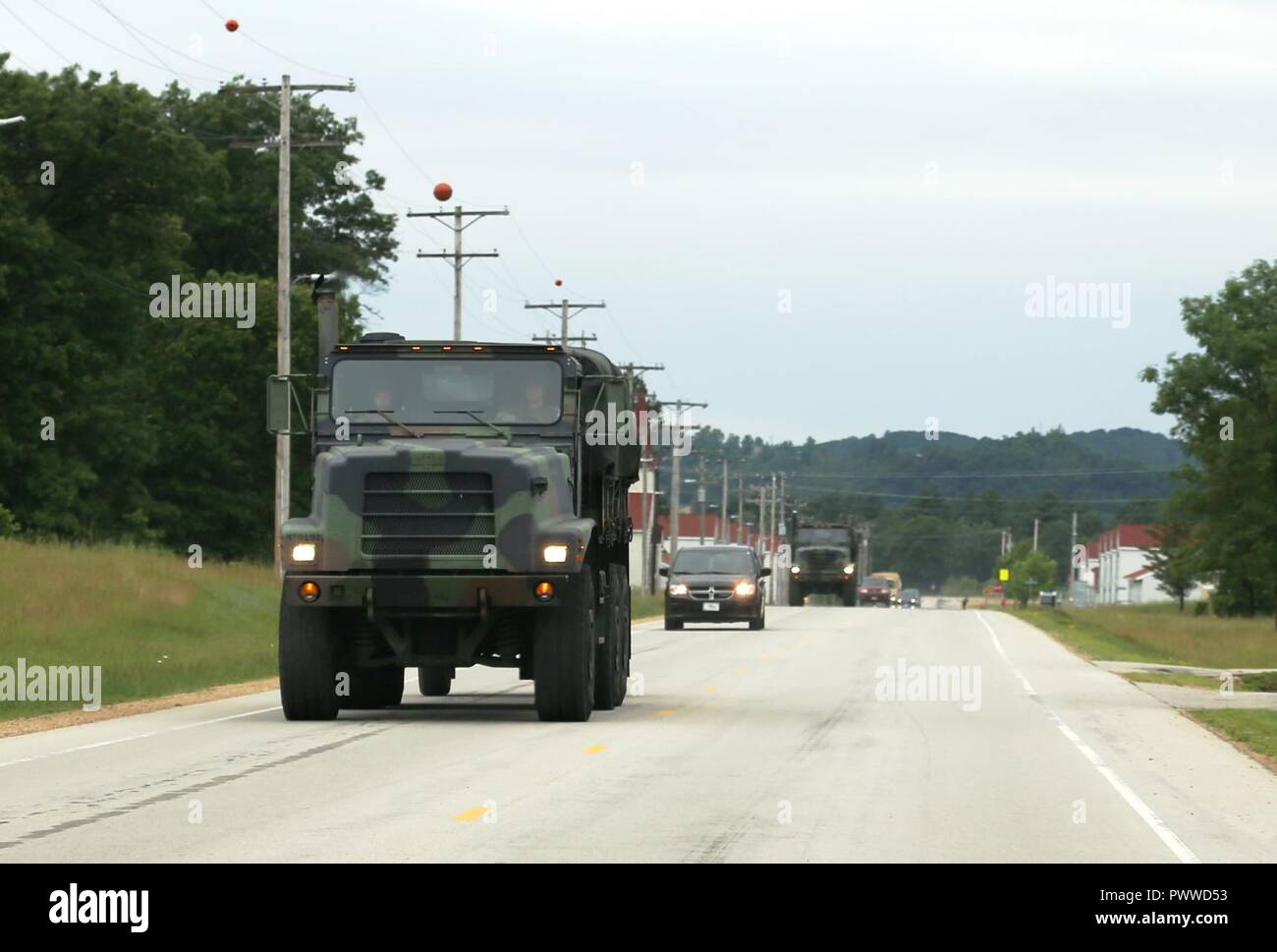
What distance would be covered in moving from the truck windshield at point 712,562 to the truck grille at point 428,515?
29753mm

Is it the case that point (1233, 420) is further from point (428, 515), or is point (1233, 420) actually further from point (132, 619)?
point (428, 515)

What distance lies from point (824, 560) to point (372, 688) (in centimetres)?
6564

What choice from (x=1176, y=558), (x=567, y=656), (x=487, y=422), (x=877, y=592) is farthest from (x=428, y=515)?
(x=877, y=592)

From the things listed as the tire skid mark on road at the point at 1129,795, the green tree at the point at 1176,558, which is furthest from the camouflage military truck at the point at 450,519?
the green tree at the point at 1176,558

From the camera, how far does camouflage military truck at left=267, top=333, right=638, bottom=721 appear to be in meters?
20.4

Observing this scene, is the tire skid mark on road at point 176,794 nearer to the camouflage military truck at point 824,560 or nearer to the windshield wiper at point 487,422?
the windshield wiper at point 487,422

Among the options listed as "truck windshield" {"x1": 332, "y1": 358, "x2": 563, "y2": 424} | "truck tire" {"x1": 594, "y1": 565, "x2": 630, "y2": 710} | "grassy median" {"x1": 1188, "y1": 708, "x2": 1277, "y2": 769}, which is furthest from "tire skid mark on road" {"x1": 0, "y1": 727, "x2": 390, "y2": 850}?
"grassy median" {"x1": 1188, "y1": 708, "x2": 1277, "y2": 769}

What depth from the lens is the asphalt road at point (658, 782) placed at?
41.3ft

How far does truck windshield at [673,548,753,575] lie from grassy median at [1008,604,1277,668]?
7.34m

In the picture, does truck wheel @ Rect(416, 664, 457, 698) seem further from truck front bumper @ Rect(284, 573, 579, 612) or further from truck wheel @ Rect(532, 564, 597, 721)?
truck front bumper @ Rect(284, 573, 579, 612)

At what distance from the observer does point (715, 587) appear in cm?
4978

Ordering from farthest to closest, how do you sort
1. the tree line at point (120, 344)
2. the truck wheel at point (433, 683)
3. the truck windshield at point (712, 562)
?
the tree line at point (120, 344) < the truck windshield at point (712, 562) < the truck wheel at point (433, 683)

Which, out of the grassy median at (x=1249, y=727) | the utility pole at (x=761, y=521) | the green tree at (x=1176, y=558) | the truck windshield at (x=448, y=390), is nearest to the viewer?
the grassy median at (x=1249, y=727)
